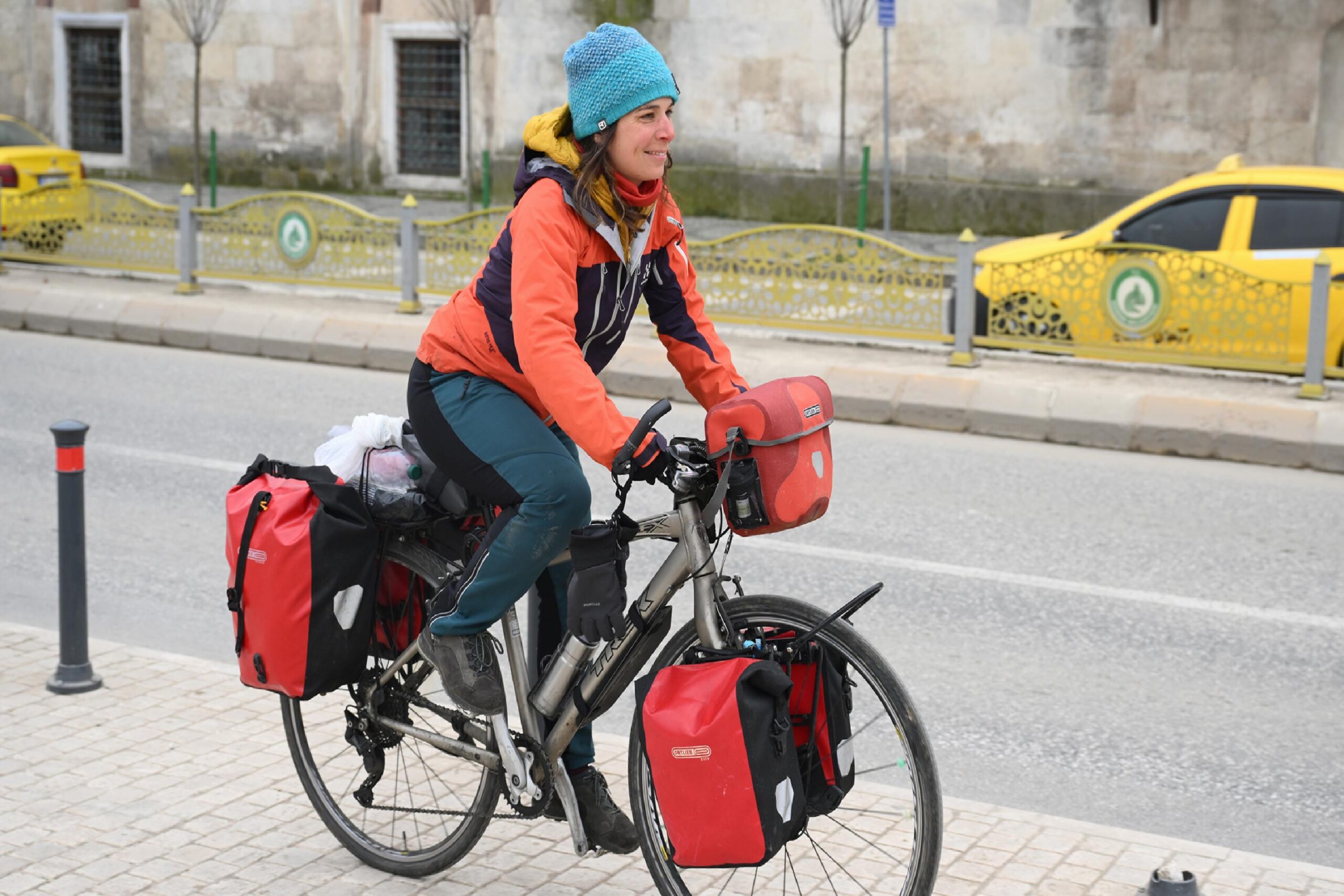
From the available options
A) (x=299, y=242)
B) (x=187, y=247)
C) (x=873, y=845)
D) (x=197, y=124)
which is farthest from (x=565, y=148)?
(x=197, y=124)

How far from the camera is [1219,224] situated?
11.4m

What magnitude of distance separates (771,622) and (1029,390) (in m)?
7.55

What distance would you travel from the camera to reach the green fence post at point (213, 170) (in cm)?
2383

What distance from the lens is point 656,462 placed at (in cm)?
331

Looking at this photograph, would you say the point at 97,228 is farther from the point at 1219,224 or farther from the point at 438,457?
the point at 438,457

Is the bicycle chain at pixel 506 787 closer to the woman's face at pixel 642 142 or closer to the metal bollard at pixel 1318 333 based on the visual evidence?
the woman's face at pixel 642 142

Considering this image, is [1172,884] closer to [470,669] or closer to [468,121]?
[470,669]

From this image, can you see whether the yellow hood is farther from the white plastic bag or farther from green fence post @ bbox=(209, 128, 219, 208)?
green fence post @ bbox=(209, 128, 219, 208)

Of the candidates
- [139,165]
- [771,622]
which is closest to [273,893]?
[771,622]

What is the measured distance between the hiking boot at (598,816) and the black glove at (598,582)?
597 mm

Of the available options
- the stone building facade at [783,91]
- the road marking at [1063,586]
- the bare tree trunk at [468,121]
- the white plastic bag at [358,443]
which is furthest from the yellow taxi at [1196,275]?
the bare tree trunk at [468,121]

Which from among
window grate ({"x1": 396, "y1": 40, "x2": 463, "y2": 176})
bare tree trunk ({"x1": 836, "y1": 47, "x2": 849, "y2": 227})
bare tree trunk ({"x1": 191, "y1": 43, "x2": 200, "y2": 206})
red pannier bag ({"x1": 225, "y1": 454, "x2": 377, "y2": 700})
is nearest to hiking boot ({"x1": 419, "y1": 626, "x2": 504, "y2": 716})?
red pannier bag ({"x1": 225, "y1": 454, "x2": 377, "y2": 700})

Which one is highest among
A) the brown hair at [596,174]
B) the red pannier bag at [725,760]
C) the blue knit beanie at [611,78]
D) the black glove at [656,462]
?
the blue knit beanie at [611,78]

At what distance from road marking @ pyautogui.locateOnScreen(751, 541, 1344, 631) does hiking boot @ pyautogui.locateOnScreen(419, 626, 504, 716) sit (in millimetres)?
3723
